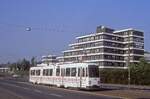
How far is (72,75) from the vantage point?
42406mm

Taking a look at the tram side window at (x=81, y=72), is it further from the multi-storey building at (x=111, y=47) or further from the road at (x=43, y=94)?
the multi-storey building at (x=111, y=47)

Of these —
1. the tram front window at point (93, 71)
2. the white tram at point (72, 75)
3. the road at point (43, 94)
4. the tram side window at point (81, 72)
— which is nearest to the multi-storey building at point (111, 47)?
the white tram at point (72, 75)

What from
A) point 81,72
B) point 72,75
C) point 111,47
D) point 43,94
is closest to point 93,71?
point 81,72

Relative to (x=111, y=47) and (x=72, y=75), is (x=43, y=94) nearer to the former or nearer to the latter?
(x=72, y=75)

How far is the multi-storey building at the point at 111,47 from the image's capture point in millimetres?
143875

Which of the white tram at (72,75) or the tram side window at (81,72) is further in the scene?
the tram side window at (81,72)

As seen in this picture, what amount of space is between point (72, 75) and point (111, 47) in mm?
105641

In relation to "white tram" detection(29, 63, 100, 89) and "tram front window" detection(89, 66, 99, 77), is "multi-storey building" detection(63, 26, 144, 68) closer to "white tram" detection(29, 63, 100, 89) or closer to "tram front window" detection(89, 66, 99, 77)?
"white tram" detection(29, 63, 100, 89)

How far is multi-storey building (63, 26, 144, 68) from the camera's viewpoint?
472 ft

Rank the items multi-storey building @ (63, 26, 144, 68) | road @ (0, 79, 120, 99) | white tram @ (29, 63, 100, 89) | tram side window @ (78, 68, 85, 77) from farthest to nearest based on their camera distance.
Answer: multi-storey building @ (63, 26, 144, 68) → tram side window @ (78, 68, 85, 77) → white tram @ (29, 63, 100, 89) → road @ (0, 79, 120, 99)

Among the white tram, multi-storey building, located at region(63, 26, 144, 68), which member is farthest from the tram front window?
multi-storey building, located at region(63, 26, 144, 68)

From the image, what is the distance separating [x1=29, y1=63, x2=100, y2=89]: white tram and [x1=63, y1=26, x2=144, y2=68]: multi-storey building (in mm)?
89443

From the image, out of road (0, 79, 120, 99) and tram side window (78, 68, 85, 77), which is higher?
tram side window (78, 68, 85, 77)

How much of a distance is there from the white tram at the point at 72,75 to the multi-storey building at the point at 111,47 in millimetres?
89443
